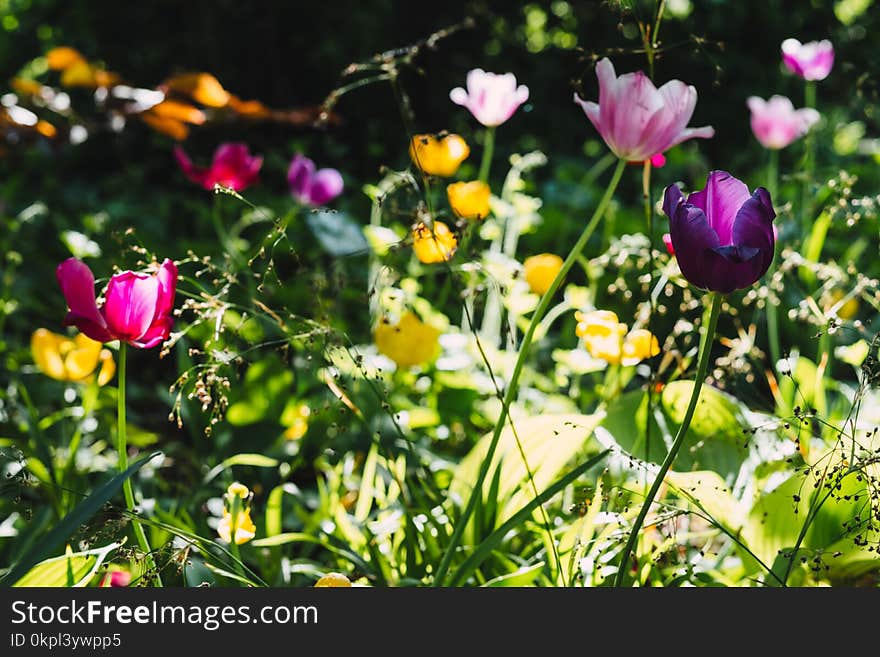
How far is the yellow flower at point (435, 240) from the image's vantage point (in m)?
1.00

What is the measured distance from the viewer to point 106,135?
3.27m

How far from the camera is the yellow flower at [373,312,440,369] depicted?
144cm

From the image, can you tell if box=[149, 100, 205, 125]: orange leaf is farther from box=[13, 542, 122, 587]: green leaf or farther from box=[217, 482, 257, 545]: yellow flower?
box=[13, 542, 122, 587]: green leaf

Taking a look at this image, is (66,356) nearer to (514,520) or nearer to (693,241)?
(514,520)

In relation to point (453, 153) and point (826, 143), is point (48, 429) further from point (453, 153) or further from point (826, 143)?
point (826, 143)

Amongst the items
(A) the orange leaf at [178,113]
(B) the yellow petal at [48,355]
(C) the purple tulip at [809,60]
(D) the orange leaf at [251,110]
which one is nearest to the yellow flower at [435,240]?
(B) the yellow petal at [48,355]

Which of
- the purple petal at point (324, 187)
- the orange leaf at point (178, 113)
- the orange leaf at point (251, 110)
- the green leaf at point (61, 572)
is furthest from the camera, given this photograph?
the orange leaf at point (251, 110)

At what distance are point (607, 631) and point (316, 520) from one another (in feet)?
1.81

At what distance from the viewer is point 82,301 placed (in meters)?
0.93

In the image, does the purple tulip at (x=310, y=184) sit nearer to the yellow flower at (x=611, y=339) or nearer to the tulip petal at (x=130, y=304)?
the yellow flower at (x=611, y=339)

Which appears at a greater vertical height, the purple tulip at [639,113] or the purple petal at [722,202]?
the purple tulip at [639,113]

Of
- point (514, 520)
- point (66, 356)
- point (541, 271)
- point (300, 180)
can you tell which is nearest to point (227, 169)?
point (300, 180)

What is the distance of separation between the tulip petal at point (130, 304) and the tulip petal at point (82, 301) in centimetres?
1

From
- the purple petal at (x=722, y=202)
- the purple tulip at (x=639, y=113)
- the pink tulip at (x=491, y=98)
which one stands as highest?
the pink tulip at (x=491, y=98)
